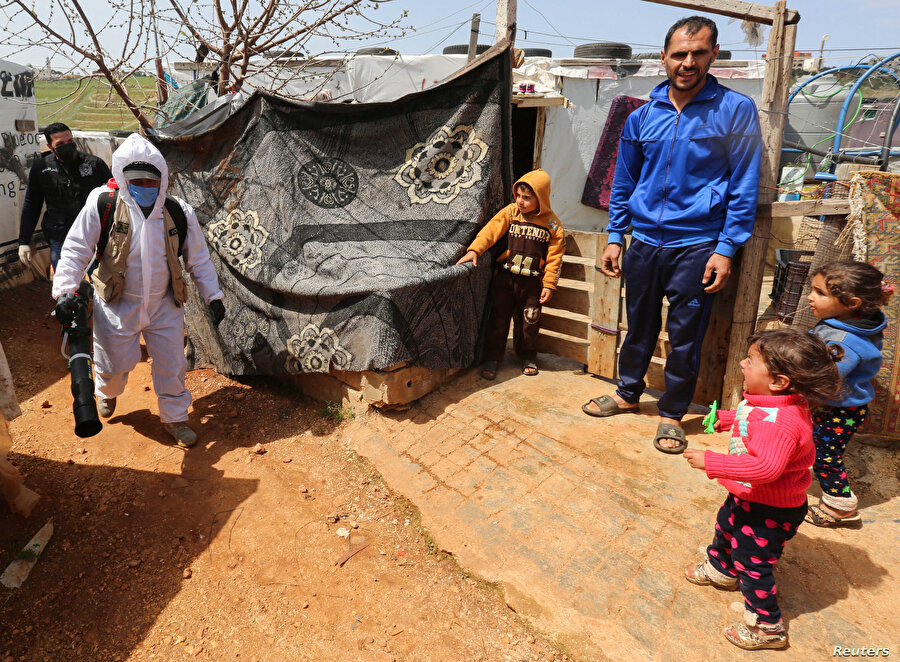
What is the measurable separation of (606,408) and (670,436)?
511 millimetres

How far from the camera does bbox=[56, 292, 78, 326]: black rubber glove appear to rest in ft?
10.4

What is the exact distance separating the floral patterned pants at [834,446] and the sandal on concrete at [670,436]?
2.32ft

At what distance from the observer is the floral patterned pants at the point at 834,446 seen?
2.67m

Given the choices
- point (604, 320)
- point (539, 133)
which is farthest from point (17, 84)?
point (604, 320)

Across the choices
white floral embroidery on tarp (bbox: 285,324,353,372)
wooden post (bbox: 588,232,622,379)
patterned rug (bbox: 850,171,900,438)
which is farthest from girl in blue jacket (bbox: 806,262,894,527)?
white floral embroidery on tarp (bbox: 285,324,353,372)

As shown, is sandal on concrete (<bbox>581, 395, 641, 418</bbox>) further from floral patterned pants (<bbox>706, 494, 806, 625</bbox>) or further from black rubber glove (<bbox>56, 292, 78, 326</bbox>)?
black rubber glove (<bbox>56, 292, 78, 326</bbox>)

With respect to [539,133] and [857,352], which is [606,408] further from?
[539,133]

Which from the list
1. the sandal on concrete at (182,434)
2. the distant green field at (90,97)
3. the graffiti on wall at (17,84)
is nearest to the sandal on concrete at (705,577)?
the sandal on concrete at (182,434)

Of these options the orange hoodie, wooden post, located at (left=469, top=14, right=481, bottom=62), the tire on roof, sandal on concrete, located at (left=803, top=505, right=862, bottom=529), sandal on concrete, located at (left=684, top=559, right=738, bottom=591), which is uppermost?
the tire on roof

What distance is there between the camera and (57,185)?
16.9 ft

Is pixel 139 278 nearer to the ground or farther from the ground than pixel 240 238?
nearer to the ground

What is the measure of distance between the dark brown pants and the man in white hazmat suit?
2.05 meters

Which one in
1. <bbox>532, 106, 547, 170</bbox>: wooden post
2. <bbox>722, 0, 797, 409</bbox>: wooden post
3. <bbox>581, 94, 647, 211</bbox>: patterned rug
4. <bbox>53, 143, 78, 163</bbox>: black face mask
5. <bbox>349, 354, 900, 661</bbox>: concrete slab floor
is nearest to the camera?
<bbox>349, 354, 900, 661</bbox>: concrete slab floor

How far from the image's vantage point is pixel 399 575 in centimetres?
283
